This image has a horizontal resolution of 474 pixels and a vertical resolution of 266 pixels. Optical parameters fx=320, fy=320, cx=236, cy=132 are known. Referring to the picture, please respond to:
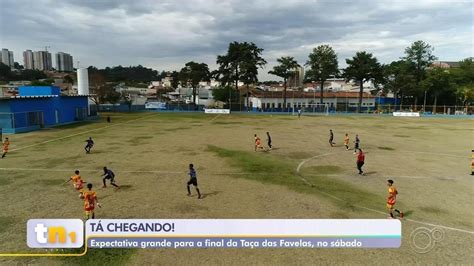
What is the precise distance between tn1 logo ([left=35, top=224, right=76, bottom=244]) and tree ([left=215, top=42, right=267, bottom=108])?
7734 centimetres

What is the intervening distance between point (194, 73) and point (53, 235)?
89054mm

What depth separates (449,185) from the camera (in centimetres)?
1908

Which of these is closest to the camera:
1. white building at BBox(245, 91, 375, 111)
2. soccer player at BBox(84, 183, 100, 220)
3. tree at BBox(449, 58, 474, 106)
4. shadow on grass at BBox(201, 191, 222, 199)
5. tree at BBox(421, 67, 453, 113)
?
soccer player at BBox(84, 183, 100, 220)

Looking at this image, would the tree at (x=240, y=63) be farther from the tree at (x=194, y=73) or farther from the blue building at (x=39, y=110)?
the blue building at (x=39, y=110)

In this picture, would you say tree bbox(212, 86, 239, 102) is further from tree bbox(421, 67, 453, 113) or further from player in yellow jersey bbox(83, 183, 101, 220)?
player in yellow jersey bbox(83, 183, 101, 220)

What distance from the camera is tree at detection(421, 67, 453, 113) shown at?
8412cm

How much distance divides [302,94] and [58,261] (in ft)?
297

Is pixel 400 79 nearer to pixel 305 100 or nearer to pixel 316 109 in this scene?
pixel 316 109

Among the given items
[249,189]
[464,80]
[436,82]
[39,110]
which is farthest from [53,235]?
[464,80]

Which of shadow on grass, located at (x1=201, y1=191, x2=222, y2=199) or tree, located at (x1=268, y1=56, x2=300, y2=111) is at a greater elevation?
tree, located at (x1=268, y1=56, x2=300, y2=111)

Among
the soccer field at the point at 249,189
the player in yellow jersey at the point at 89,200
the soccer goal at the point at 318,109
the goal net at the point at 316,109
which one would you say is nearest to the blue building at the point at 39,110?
the soccer field at the point at 249,189

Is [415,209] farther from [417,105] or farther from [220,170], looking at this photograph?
[417,105]

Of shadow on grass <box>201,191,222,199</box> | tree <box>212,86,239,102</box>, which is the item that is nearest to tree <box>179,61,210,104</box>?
tree <box>212,86,239,102</box>

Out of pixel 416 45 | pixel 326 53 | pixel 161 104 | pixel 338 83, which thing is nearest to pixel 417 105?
pixel 416 45
